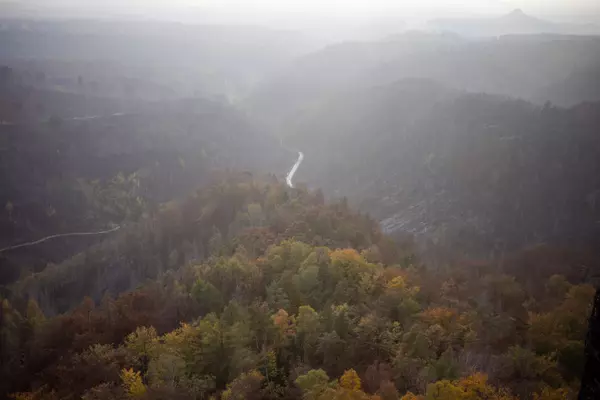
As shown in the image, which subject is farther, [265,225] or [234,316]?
[265,225]

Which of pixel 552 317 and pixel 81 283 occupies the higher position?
pixel 552 317

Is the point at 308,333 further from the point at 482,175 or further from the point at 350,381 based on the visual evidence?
the point at 482,175

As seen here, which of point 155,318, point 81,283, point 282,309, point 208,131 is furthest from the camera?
point 208,131

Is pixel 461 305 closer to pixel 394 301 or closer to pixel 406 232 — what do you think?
pixel 394 301

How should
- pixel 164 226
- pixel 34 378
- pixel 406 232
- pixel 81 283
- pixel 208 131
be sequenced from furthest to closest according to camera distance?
pixel 208 131 → pixel 406 232 → pixel 164 226 → pixel 81 283 → pixel 34 378

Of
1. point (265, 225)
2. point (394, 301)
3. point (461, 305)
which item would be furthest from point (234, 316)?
point (265, 225)

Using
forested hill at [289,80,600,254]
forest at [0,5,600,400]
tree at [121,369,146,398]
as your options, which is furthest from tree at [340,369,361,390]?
forested hill at [289,80,600,254]

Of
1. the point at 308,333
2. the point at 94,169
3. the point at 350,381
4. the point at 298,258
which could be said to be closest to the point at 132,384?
the point at 308,333

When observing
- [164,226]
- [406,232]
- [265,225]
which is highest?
[265,225]
